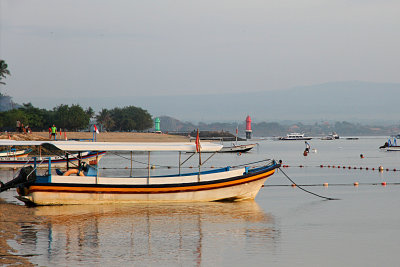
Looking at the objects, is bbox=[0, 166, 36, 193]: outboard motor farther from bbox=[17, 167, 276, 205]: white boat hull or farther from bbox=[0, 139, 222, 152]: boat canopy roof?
bbox=[0, 139, 222, 152]: boat canopy roof

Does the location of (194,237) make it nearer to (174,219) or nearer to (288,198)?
(174,219)

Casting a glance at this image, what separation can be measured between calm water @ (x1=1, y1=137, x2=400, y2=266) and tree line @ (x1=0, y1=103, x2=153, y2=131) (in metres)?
91.8

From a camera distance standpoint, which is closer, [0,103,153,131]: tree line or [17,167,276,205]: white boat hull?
[17,167,276,205]: white boat hull

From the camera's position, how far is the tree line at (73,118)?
11830 centimetres

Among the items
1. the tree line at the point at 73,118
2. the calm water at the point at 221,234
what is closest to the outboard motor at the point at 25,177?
the calm water at the point at 221,234

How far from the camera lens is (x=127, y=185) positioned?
25.4 m

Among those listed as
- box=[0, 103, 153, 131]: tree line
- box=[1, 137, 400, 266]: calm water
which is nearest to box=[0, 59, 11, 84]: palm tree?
box=[0, 103, 153, 131]: tree line

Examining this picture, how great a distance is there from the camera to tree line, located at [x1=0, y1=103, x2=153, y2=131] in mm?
118300

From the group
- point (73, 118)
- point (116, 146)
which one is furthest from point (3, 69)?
point (116, 146)

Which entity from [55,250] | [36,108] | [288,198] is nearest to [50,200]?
[55,250]

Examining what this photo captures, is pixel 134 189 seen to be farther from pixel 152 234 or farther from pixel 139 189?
pixel 152 234

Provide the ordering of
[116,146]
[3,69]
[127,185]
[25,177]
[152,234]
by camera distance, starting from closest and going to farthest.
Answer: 1. [152,234]
2. [25,177]
3. [127,185]
4. [116,146]
5. [3,69]

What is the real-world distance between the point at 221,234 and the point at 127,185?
7.04 meters

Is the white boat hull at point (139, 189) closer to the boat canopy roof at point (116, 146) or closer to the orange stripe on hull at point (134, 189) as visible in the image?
the orange stripe on hull at point (134, 189)
